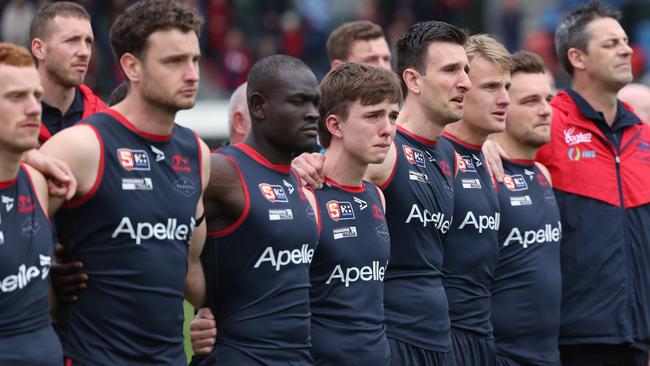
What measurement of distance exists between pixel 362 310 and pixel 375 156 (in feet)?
2.75

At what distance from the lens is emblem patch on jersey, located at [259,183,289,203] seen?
6039 mm

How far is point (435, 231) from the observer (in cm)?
711

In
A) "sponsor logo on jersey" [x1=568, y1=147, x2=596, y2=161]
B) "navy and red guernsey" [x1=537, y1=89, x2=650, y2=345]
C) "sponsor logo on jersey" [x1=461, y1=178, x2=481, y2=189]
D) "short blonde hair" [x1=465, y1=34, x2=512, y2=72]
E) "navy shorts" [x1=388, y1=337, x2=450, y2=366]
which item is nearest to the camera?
"navy shorts" [x1=388, y1=337, x2=450, y2=366]

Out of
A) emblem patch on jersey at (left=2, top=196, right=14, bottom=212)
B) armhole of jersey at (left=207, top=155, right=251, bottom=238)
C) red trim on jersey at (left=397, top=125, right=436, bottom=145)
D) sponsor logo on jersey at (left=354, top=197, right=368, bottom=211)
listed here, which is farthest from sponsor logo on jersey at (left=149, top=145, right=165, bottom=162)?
red trim on jersey at (left=397, top=125, right=436, bottom=145)

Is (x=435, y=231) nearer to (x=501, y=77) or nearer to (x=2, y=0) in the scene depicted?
(x=501, y=77)

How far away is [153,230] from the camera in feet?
18.1

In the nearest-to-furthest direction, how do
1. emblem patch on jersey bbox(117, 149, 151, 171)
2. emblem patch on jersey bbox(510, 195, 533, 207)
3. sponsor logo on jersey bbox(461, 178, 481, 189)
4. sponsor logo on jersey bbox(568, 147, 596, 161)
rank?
emblem patch on jersey bbox(117, 149, 151, 171)
sponsor logo on jersey bbox(461, 178, 481, 189)
emblem patch on jersey bbox(510, 195, 533, 207)
sponsor logo on jersey bbox(568, 147, 596, 161)

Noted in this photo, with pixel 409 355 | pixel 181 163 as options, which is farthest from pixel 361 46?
pixel 181 163

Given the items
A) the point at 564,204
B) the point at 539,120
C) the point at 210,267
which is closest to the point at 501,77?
the point at 539,120

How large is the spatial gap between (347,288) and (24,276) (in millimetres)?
1942

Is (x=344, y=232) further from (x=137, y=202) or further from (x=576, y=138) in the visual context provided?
(x=576, y=138)

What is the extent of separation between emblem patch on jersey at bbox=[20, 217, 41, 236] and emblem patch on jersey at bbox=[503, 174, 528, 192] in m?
3.73

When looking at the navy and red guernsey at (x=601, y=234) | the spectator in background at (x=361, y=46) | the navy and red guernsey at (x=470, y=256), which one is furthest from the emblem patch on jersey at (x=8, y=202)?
the spectator in background at (x=361, y=46)

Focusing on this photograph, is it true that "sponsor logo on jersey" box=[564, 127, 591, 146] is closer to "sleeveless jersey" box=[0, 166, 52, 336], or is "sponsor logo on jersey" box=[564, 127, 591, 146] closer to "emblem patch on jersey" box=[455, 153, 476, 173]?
"emblem patch on jersey" box=[455, 153, 476, 173]
